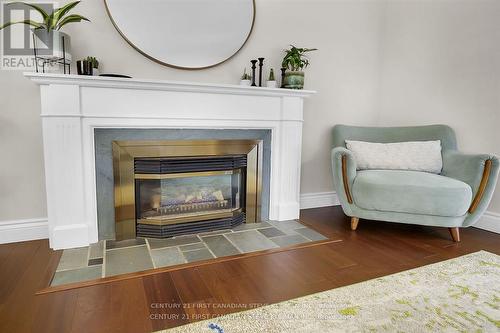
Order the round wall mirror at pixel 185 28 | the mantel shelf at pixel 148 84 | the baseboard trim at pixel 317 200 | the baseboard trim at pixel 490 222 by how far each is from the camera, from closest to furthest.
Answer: the mantel shelf at pixel 148 84 < the round wall mirror at pixel 185 28 < the baseboard trim at pixel 490 222 < the baseboard trim at pixel 317 200

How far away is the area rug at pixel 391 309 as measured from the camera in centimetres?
130

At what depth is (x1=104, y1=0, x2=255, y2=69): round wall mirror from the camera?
2250 millimetres

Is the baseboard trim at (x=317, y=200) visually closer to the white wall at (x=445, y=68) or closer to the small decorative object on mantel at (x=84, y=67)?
the white wall at (x=445, y=68)

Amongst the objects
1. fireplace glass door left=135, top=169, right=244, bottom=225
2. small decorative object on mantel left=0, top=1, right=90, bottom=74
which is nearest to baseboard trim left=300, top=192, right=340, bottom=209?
fireplace glass door left=135, top=169, right=244, bottom=225

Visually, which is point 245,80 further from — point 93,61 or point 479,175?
point 479,175

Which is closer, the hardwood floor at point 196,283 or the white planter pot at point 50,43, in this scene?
the hardwood floor at point 196,283

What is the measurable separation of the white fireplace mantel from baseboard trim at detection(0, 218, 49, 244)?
0.26 meters

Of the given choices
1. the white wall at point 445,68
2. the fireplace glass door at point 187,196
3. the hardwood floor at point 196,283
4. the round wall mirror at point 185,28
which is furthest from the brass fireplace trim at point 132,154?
the white wall at point 445,68

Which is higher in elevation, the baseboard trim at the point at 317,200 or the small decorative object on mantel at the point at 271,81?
the small decorative object on mantel at the point at 271,81

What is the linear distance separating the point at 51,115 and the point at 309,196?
2.30 metres

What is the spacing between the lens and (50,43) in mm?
1854

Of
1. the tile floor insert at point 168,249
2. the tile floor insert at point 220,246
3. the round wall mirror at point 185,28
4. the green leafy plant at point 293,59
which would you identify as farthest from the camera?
the green leafy plant at point 293,59

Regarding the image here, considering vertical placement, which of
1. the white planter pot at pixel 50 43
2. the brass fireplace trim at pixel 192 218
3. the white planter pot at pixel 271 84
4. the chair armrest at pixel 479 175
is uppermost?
the white planter pot at pixel 50 43

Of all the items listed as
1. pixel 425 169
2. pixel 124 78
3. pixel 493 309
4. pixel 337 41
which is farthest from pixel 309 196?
pixel 124 78
